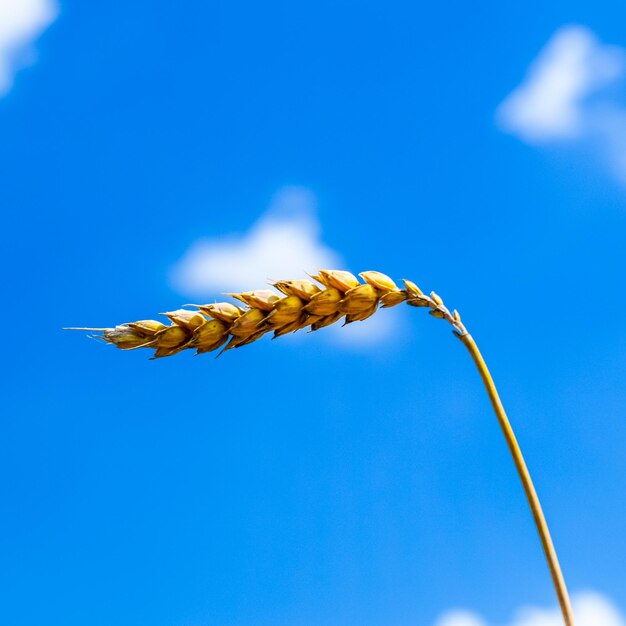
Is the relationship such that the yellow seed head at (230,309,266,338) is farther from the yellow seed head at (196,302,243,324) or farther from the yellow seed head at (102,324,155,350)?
the yellow seed head at (102,324,155,350)

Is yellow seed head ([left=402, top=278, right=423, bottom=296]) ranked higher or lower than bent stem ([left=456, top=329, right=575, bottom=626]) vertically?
higher

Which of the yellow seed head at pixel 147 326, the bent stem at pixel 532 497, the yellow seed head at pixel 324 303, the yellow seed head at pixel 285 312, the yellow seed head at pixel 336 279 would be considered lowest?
the bent stem at pixel 532 497

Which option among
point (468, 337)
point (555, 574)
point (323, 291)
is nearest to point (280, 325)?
point (323, 291)

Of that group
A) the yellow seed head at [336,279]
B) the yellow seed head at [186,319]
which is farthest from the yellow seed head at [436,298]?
the yellow seed head at [186,319]

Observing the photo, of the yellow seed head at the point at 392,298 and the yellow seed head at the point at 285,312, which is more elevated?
the yellow seed head at the point at 392,298

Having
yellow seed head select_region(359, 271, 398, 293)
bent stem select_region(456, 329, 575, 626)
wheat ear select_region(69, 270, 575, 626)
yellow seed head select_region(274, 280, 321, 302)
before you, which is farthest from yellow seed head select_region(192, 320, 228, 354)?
bent stem select_region(456, 329, 575, 626)

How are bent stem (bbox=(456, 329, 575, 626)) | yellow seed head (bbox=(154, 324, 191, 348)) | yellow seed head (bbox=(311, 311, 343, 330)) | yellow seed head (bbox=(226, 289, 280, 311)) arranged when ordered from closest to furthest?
bent stem (bbox=(456, 329, 575, 626))
yellow seed head (bbox=(154, 324, 191, 348))
yellow seed head (bbox=(226, 289, 280, 311))
yellow seed head (bbox=(311, 311, 343, 330))

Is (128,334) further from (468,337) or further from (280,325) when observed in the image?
(468,337)

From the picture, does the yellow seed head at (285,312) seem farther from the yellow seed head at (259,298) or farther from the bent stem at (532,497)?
the bent stem at (532,497)

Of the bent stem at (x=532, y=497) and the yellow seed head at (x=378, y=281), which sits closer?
the bent stem at (x=532, y=497)

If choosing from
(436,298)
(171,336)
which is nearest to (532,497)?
(436,298)
